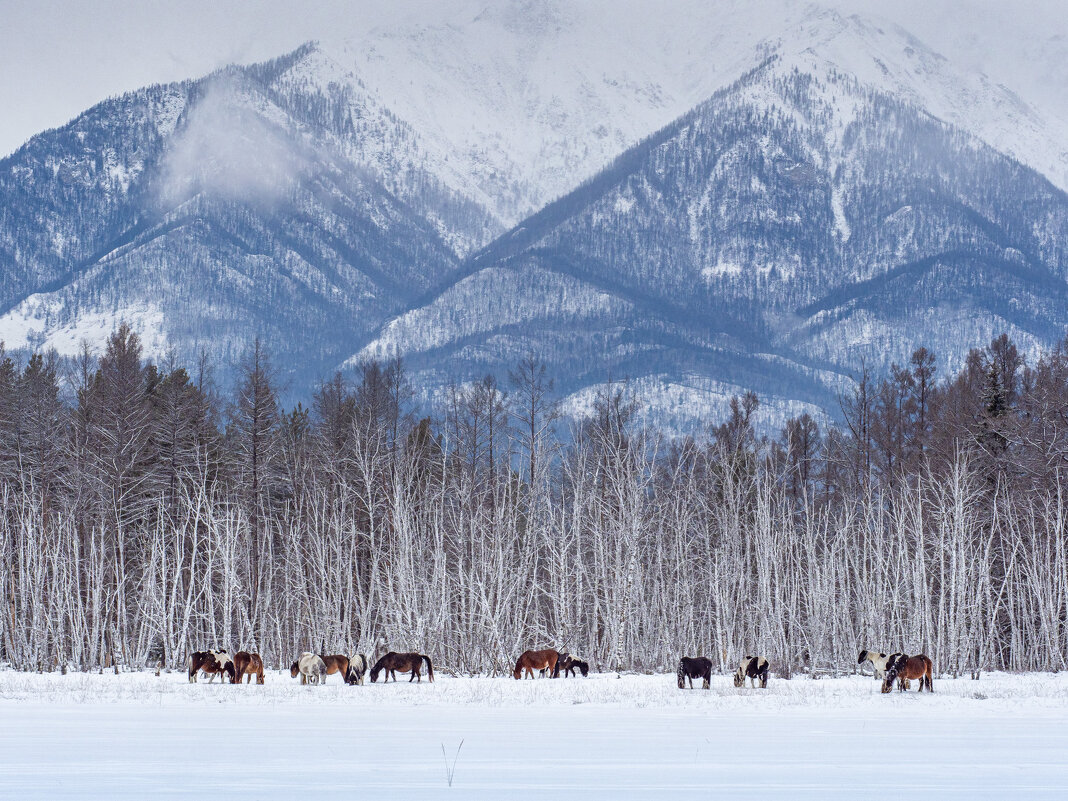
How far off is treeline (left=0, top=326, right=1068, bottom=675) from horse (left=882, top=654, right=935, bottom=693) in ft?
23.3

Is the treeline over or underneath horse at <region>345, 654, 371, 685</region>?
over

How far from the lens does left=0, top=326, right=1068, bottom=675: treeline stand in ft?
113

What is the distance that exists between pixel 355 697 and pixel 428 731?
7.10 m

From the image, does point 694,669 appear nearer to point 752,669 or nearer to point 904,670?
point 752,669

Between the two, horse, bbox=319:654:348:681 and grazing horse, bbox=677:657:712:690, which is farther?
horse, bbox=319:654:348:681

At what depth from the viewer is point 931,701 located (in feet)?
71.0

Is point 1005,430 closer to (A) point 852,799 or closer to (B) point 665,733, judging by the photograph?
(B) point 665,733

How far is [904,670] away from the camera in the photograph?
2386cm

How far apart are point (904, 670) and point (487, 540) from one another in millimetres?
22193

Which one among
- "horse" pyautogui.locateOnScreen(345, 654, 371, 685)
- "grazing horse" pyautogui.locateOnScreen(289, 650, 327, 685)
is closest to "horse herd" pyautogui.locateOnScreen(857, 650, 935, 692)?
"horse" pyautogui.locateOnScreen(345, 654, 371, 685)

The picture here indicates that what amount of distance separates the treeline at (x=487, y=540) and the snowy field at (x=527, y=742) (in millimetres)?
9801

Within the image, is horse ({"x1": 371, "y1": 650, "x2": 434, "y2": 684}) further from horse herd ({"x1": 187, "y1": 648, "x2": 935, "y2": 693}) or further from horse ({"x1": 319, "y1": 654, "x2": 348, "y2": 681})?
horse ({"x1": 319, "y1": 654, "x2": 348, "y2": 681})

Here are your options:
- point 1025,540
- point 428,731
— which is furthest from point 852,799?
point 1025,540

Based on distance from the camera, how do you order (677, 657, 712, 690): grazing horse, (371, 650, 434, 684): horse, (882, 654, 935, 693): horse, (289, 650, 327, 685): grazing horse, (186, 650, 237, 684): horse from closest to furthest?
(882, 654, 935, 693): horse < (677, 657, 712, 690): grazing horse < (186, 650, 237, 684): horse < (289, 650, 327, 685): grazing horse < (371, 650, 434, 684): horse
